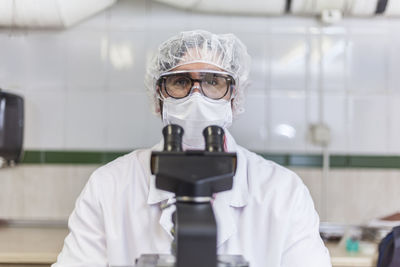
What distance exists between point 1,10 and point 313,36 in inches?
65.0

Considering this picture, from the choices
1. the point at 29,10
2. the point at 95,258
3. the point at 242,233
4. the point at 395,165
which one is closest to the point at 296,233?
the point at 242,233

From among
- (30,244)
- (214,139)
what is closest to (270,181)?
(214,139)

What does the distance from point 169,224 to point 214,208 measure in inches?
5.4

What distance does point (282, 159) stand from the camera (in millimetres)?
2350

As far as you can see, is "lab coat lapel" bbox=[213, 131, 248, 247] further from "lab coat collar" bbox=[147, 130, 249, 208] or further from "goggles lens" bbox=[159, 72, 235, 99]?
"goggles lens" bbox=[159, 72, 235, 99]

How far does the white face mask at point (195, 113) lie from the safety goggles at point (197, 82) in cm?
2

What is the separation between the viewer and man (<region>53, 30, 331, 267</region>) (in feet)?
4.04

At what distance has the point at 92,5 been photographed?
2205 mm

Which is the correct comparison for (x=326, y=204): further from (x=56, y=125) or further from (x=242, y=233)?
(x=56, y=125)

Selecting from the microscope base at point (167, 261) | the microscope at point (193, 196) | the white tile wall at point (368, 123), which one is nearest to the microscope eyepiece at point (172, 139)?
the microscope at point (193, 196)

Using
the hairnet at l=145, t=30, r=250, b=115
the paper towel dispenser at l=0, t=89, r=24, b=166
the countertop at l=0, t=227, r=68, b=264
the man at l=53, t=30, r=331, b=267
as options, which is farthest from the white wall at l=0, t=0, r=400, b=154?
the man at l=53, t=30, r=331, b=267

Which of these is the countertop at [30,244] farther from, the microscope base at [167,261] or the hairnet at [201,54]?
the microscope base at [167,261]

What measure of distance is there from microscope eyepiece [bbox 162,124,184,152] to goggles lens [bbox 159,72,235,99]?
495 millimetres

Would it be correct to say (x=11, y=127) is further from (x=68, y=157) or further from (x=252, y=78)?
(x=252, y=78)
